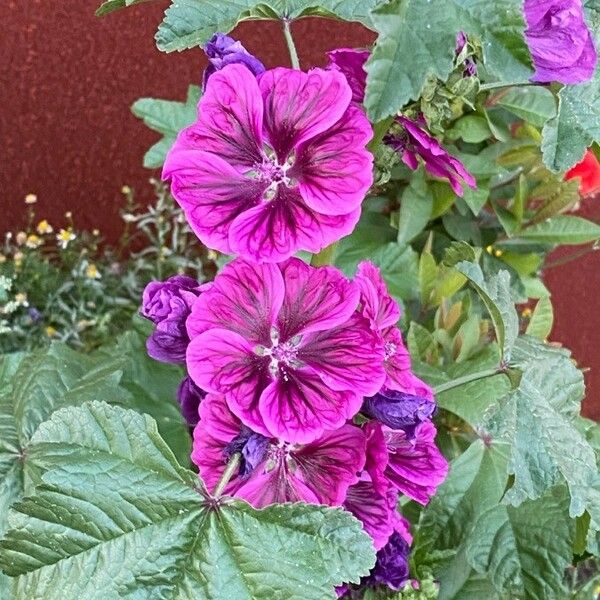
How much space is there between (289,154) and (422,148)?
0.32 ft

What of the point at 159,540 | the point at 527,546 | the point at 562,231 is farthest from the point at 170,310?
the point at 562,231

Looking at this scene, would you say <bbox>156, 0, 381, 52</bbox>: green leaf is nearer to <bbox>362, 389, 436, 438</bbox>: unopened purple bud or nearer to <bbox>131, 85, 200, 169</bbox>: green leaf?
<bbox>362, 389, 436, 438</bbox>: unopened purple bud

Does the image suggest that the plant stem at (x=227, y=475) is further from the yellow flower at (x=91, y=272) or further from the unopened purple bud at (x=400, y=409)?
the yellow flower at (x=91, y=272)

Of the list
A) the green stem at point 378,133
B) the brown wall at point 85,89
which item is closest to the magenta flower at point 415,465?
the green stem at point 378,133

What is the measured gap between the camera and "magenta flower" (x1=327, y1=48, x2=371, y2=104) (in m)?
0.56

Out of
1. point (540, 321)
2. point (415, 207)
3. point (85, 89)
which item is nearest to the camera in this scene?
point (540, 321)

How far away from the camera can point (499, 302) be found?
680 mm

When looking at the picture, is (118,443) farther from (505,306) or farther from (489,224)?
(489,224)

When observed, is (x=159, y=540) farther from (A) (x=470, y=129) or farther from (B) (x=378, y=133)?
(A) (x=470, y=129)

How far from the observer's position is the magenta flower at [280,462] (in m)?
0.58

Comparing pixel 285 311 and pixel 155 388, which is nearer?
pixel 285 311

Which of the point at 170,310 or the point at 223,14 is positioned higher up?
the point at 223,14

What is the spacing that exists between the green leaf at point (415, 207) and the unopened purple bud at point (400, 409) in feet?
2.16

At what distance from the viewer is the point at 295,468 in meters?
0.61
